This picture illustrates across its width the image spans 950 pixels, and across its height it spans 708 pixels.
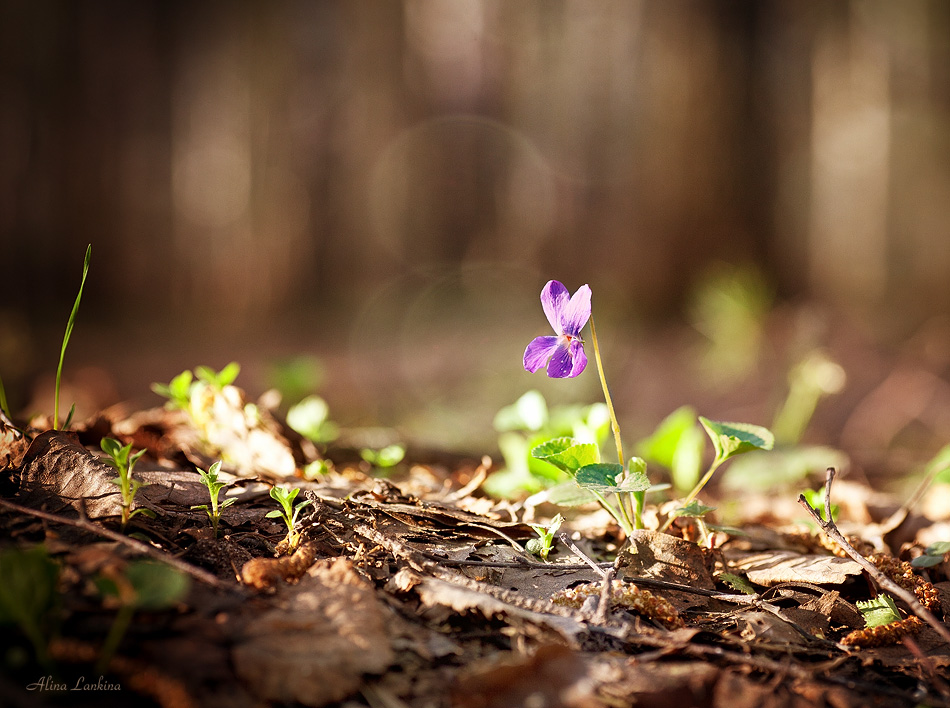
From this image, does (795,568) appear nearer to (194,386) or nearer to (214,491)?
(214,491)

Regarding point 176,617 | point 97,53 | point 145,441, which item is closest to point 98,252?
point 97,53

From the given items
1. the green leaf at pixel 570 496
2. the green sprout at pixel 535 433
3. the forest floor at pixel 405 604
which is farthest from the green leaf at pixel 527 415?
the green leaf at pixel 570 496

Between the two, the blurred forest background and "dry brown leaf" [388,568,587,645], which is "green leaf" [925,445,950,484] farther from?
the blurred forest background

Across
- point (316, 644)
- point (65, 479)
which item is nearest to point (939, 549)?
point (316, 644)

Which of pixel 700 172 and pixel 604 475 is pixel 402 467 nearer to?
pixel 604 475

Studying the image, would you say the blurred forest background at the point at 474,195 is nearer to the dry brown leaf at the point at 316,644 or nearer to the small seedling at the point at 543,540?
the small seedling at the point at 543,540
